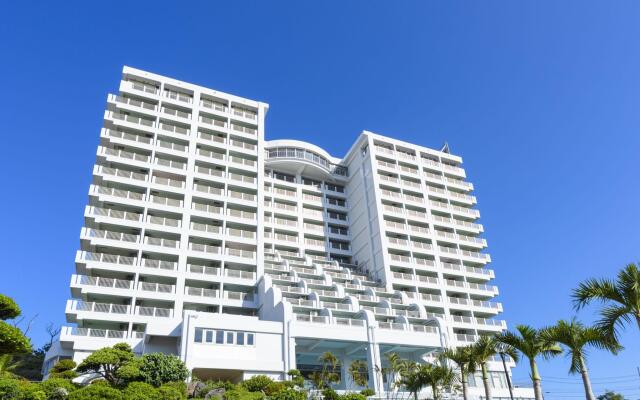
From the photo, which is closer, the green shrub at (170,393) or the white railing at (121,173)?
the green shrub at (170,393)

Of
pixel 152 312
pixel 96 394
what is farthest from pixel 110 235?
pixel 96 394

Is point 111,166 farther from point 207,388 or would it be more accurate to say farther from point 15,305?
point 15,305

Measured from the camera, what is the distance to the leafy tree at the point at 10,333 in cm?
1917

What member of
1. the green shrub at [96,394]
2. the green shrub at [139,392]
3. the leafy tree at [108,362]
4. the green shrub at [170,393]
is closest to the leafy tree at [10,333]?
the green shrub at [96,394]

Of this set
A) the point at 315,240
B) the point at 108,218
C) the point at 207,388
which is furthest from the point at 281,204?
the point at 207,388

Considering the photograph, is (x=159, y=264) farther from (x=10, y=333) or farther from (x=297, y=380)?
(x=10, y=333)

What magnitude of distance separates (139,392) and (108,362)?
204 inches

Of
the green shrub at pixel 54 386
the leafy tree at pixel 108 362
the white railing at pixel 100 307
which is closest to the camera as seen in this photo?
the green shrub at pixel 54 386

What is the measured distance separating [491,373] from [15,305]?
51183 millimetres

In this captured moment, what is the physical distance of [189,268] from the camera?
5394 centimetres

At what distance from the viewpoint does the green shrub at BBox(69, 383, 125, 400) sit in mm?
25234

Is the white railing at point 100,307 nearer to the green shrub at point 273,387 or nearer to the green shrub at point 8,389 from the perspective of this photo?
the green shrub at point 273,387

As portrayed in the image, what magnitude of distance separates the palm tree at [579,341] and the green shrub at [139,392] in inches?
764

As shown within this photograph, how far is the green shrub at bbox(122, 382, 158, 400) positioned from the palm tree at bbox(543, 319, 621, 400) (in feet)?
63.6
